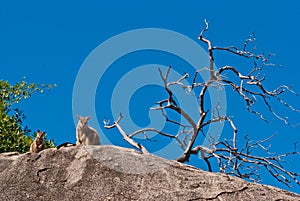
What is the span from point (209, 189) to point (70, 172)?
1836mm

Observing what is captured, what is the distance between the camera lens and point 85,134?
8289 mm

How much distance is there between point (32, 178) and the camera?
6.68 metres

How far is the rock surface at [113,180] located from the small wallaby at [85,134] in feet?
4.10

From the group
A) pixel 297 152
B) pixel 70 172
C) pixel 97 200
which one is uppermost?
pixel 297 152

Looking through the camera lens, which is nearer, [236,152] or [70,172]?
[70,172]

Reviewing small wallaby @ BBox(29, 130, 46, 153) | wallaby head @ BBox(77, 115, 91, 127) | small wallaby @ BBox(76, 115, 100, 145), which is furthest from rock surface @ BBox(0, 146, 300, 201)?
wallaby head @ BBox(77, 115, 91, 127)

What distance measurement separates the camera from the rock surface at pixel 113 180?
6.34 metres

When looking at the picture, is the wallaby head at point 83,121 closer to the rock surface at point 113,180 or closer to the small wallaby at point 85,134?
the small wallaby at point 85,134

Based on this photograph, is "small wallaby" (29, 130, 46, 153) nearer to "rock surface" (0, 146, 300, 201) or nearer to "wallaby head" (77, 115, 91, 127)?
"rock surface" (0, 146, 300, 201)

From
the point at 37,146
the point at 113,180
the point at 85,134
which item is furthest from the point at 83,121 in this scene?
the point at 113,180

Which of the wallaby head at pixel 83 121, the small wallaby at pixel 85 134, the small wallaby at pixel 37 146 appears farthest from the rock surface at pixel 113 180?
the wallaby head at pixel 83 121

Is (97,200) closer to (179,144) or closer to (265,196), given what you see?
(265,196)

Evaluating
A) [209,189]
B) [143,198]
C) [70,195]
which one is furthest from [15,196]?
[209,189]

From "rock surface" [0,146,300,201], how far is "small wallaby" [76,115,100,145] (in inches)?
49.2
